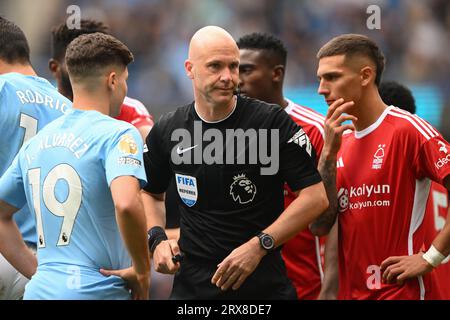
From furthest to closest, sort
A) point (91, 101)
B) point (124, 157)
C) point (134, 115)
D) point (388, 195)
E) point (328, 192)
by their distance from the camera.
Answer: point (134, 115) → point (328, 192) → point (388, 195) → point (91, 101) → point (124, 157)

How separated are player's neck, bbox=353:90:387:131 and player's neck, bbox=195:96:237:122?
2.90 feet

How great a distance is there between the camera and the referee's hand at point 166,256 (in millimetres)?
5555

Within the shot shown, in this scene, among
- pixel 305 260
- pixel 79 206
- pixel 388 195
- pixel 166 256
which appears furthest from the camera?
pixel 305 260

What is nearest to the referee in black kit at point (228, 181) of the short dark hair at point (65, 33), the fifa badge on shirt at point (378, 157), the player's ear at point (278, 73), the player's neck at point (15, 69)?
the fifa badge on shirt at point (378, 157)

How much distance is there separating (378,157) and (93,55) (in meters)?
1.98

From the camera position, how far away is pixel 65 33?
A: 7762mm

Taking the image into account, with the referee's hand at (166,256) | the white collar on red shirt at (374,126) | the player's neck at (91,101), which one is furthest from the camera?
the white collar on red shirt at (374,126)

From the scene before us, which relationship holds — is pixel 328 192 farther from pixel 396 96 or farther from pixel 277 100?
pixel 396 96

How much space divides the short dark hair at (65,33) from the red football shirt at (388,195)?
8.95 ft

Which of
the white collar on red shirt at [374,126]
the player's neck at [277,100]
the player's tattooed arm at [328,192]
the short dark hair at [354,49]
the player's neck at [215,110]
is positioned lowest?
the player's tattooed arm at [328,192]

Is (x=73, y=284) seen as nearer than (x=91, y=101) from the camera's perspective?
Yes

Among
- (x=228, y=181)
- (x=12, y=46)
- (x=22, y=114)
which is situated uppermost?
(x=12, y=46)

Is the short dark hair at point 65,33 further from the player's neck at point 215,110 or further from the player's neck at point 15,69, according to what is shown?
the player's neck at point 215,110

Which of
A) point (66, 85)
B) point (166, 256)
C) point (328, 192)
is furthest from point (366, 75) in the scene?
point (66, 85)
